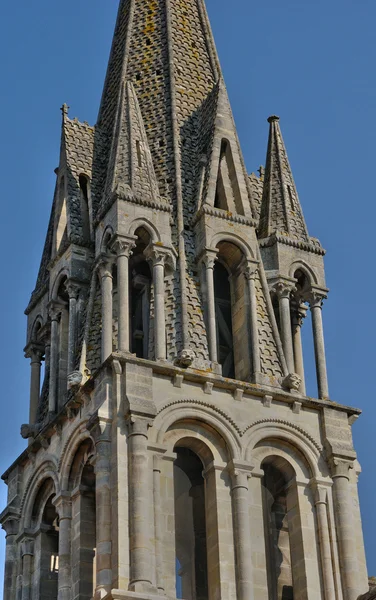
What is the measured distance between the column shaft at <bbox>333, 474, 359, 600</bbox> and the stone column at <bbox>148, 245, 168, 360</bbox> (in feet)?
14.8

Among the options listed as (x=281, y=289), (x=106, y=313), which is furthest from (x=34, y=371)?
(x=281, y=289)

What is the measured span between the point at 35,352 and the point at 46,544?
5.70m

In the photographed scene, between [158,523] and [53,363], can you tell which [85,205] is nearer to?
[53,363]

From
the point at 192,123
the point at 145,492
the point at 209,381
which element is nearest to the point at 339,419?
the point at 209,381

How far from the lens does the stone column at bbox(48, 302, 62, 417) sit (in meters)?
37.9

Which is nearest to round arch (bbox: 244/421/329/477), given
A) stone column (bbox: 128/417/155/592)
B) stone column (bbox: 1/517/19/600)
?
stone column (bbox: 128/417/155/592)

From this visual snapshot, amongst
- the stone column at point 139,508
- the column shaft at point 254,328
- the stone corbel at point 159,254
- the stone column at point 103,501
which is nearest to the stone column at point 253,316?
the column shaft at point 254,328

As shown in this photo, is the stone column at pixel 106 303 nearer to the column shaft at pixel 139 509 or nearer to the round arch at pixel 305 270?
the column shaft at pixel 139 509

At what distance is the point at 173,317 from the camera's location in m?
37.1

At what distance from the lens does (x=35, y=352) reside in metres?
40.8

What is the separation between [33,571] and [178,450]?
13.1 feet

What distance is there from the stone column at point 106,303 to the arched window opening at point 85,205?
2.21 meters

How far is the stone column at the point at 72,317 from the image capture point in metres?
38.2

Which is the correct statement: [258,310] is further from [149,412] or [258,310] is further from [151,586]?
[151,586]
